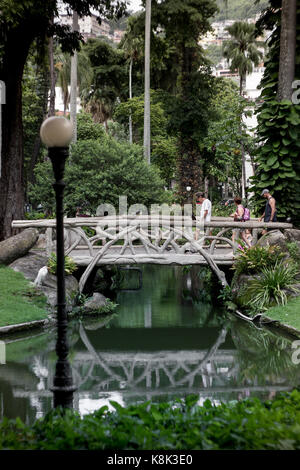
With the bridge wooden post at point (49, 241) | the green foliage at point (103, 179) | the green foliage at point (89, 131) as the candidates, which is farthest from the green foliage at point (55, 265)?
the green foliage at point (89, 131)

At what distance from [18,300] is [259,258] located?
5932mm

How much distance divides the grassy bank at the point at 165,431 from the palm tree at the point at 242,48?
48.9 m

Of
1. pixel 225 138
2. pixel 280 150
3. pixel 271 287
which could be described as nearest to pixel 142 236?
pixel 271 287

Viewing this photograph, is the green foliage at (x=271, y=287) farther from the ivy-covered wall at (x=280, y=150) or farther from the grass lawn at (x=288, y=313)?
the ivy-covered wall at (x=280, y=150)

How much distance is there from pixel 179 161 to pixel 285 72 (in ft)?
78.3

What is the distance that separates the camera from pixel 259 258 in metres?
16.9

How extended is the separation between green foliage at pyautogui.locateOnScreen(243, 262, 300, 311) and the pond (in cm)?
68

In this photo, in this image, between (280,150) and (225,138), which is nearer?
(280,150)

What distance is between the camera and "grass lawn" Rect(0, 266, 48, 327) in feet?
48.6

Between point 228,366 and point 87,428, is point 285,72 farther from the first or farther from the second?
point 87,428

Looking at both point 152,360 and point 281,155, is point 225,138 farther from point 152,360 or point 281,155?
point 152,360

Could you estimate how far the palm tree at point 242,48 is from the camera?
52.9 meters

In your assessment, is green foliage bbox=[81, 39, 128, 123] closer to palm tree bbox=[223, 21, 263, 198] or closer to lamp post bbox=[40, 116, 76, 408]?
palm tree bbox=[223, 21, 263, 198]
